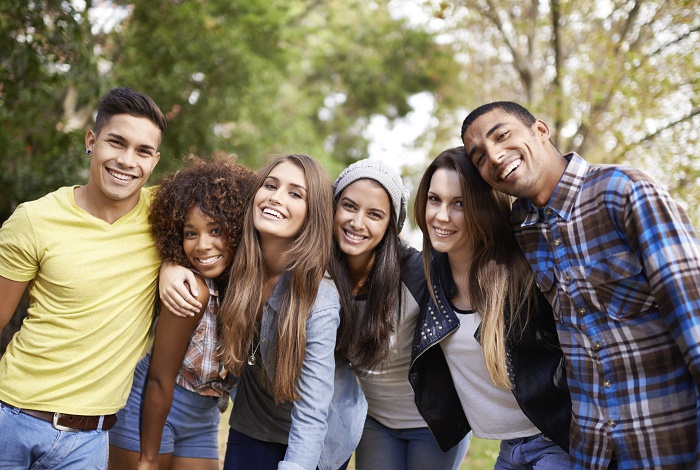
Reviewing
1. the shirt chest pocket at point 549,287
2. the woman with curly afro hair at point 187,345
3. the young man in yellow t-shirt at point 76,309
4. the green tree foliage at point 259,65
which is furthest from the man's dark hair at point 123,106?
the shirt chest pocket at point 549,287

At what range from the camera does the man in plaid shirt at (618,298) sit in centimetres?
252

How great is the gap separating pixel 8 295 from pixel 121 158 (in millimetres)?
831

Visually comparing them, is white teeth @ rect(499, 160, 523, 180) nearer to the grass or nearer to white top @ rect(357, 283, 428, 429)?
white top @ rect(357, 283, 428, 429)

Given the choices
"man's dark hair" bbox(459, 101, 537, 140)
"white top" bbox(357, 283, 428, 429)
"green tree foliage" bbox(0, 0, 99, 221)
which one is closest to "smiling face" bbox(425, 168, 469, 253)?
"man's dark hair" bbox(459, 101, 537, 140)

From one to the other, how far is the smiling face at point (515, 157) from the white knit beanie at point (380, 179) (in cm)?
60

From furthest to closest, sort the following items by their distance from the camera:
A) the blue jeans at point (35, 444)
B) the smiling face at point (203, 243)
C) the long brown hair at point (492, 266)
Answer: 1. the smiling face at point (203, 243)
2. the long brown hair at point (492, 266)
3. the blue jeans at point (35, 444)

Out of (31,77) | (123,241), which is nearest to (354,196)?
(123,241)

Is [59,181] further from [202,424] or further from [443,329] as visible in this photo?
[443,329]

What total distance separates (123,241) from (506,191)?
1.93 meters

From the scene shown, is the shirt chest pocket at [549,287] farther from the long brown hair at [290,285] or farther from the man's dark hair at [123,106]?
the man's dark hair at [123,106]

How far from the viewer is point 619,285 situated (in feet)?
8.92

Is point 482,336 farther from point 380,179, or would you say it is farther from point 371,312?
point 380,179

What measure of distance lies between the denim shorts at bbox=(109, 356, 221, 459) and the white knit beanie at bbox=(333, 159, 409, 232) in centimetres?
142

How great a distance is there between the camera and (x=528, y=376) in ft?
10.3
